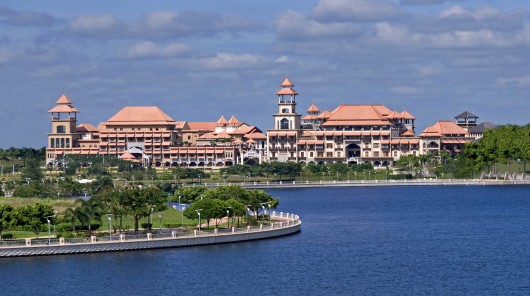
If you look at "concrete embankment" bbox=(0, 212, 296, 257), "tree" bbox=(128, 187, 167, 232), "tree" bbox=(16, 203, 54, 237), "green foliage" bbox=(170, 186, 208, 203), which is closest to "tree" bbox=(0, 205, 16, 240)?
"tree" bbox=(16, 203, 54, 237)

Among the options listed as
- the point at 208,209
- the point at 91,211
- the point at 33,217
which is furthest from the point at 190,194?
the point at 33,217

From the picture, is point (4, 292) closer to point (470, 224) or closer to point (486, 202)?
point (470, 224)

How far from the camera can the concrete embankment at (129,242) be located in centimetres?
9350

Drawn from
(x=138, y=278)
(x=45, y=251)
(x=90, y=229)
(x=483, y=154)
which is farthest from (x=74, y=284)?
(x=483, y=154)

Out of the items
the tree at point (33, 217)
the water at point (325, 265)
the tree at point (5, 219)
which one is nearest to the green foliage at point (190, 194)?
the water at point (325, 265)

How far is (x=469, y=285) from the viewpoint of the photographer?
8294 cm

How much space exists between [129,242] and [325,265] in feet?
49.0

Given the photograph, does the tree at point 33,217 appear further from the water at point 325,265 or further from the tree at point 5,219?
the water at point 325,265

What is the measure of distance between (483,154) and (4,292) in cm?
12755

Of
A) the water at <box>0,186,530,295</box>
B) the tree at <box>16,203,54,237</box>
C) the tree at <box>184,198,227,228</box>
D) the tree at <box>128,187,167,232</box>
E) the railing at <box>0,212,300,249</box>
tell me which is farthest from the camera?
the tree at <box>184,198,227,228</box>

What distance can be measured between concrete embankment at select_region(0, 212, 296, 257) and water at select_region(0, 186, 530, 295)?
1.05m

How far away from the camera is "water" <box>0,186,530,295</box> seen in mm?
82062

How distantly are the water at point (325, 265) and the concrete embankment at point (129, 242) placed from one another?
3.44ft

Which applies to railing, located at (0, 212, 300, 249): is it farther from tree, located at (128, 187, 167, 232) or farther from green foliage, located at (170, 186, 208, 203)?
green foliage, located at (170, 186, 208, 203)
